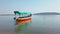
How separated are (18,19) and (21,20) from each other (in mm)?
600

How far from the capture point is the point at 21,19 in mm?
25891

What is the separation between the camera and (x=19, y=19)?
84.1 feet

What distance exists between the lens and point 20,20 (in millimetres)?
25547

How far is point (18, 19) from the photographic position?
2567 cm

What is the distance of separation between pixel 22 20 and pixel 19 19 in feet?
2.62

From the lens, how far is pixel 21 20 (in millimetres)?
25812

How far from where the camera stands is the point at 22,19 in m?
26.2

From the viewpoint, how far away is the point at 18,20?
2555cm

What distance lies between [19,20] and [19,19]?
25cm

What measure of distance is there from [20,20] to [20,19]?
214mm

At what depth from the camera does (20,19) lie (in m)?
25.7

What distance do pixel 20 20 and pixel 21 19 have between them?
421 millimetres

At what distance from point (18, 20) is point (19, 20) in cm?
21

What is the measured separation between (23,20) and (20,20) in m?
1.08
